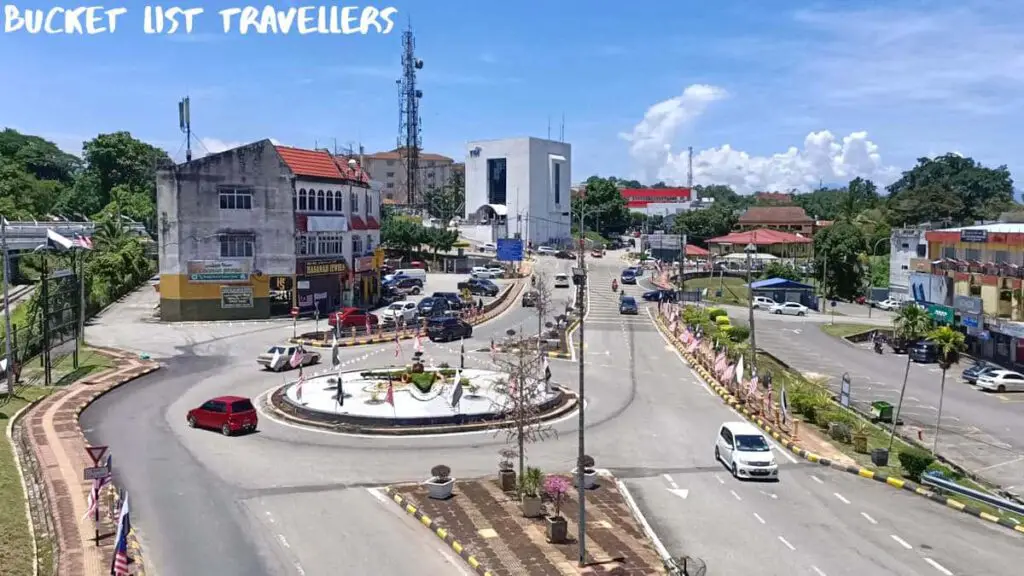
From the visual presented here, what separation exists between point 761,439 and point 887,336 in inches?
1616

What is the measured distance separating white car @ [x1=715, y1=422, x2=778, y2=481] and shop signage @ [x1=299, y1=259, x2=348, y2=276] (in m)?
41.2

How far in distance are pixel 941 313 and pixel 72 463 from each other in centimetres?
5794

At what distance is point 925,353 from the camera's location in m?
56.2

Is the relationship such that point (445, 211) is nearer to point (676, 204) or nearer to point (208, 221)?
point (676, 204)

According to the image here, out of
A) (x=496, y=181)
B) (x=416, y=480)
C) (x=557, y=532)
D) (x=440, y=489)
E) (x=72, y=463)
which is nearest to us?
(x=557, y=532)

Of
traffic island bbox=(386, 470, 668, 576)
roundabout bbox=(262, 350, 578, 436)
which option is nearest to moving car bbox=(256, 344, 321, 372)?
roundabout bbox=(262, 350, 578, 436)

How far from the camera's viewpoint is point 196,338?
5306 centimetres

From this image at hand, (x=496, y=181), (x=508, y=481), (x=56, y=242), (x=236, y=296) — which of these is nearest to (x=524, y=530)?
(x=508, y=481)

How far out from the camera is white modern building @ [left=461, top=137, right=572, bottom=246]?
135 meters

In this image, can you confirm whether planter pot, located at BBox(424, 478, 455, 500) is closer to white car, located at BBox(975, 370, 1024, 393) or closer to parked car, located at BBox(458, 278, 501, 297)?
white car, located at BBox(975, 370, 1024, 393)

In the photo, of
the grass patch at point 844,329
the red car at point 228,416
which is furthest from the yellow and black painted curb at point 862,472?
the grass patch at point 844,329

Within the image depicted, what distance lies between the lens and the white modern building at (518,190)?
5330 inches

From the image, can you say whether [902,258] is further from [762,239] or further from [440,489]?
[440,489]

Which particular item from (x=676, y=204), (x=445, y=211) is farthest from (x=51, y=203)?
(x=676, y=204)
